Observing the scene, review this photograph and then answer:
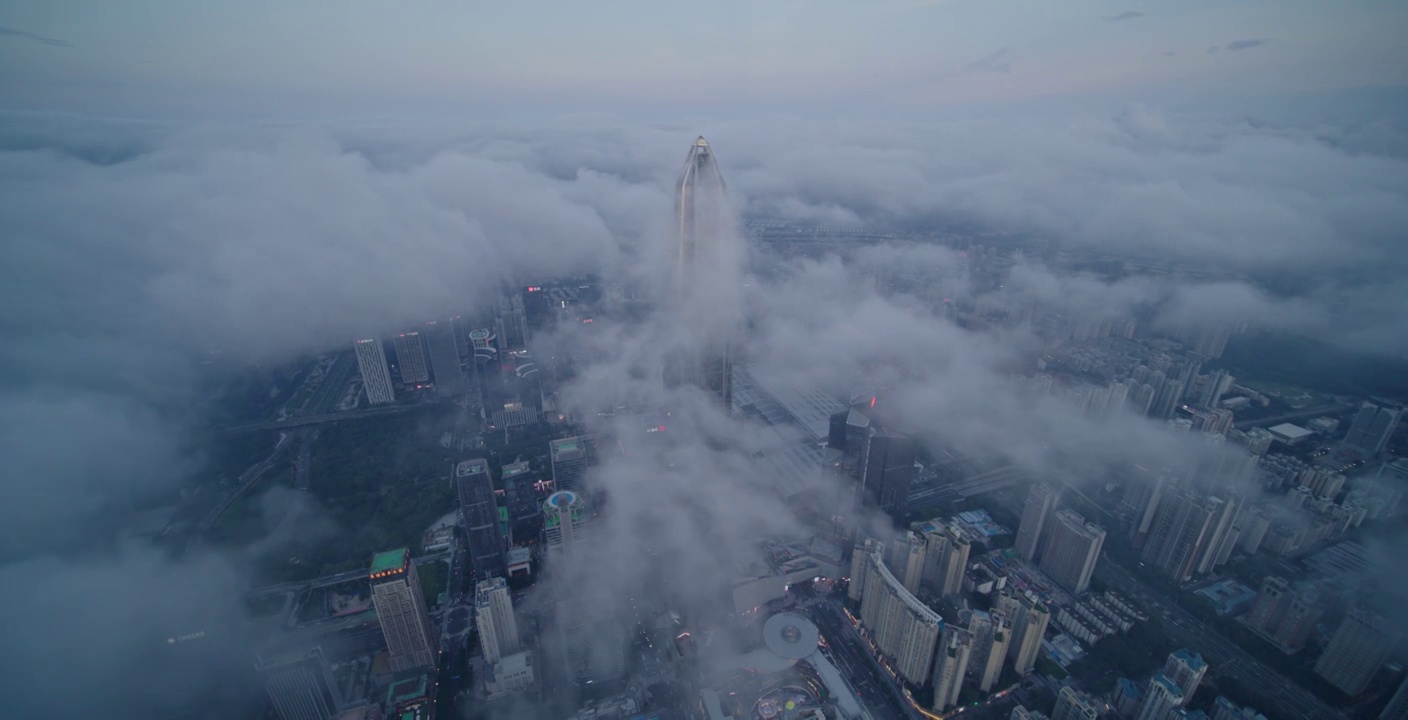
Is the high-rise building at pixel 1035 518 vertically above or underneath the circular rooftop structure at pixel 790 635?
above

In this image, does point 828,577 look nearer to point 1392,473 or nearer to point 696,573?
point 696,573

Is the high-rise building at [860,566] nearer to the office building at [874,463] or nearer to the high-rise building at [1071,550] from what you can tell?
the office building at [874,463]

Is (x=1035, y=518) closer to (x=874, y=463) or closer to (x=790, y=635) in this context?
(x=874, y=463)

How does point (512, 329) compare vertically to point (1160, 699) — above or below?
above

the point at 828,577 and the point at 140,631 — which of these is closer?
the point at 140,631

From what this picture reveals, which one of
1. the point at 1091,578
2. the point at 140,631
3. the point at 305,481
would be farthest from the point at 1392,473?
the point at 305,481

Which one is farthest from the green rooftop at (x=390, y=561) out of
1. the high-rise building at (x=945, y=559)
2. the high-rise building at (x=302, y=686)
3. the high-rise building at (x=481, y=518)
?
the high-rise building at (x=945, y=559)

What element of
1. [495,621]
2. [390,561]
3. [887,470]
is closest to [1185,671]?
[887,470]
